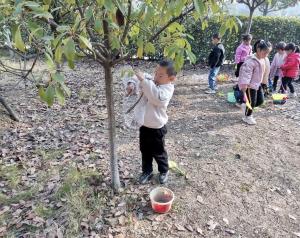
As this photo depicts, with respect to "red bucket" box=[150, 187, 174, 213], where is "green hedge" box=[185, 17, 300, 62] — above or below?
above

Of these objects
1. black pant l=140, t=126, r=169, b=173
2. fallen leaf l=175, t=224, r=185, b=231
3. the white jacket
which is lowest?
fallen leaf l=175, t=224, r=185, b=231

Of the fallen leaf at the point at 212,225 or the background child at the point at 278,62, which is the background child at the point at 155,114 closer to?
the fallen leaf at the point at 212,225

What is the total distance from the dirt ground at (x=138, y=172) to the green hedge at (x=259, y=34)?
4.81 metres

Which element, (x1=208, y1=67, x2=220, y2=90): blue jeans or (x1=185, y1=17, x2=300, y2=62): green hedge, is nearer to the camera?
(x1=208, y1=67, x2=220, y2=90): blue jeans

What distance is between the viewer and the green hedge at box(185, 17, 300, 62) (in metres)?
10.4

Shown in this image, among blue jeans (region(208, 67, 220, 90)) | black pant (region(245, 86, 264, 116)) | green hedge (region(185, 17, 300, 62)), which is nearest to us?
black pant (region(245, 86, 264, 116))

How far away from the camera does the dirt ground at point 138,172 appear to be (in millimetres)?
2969

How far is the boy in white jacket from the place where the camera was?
2876 mm

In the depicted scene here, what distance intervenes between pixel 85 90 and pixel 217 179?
166 inches

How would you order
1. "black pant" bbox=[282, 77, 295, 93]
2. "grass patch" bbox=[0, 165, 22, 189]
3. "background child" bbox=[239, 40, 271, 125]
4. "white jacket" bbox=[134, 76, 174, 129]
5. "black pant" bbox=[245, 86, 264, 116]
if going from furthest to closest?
"black pant" bbox=[282, 77, 295, 93]
"black pant" bbox=[245, 86, 264, 116]
"background child" bbox=[239, 40, 271, 125]
"grass patch" bbox=[0, 165, 22, 189]
"white jacket" bbox=[134, 76, 174, 129]

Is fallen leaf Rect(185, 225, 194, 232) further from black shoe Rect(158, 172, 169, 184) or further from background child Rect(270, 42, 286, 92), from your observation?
background child Rect(270, 42, 286, 92)

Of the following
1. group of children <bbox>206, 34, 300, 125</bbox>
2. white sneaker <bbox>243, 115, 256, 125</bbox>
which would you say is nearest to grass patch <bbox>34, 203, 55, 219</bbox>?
group of children <bbox>206, 34, 300, 125</bbox>

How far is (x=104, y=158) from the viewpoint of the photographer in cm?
411

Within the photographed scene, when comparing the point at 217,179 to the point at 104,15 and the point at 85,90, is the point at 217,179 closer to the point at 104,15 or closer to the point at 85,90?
the point at 104,15
